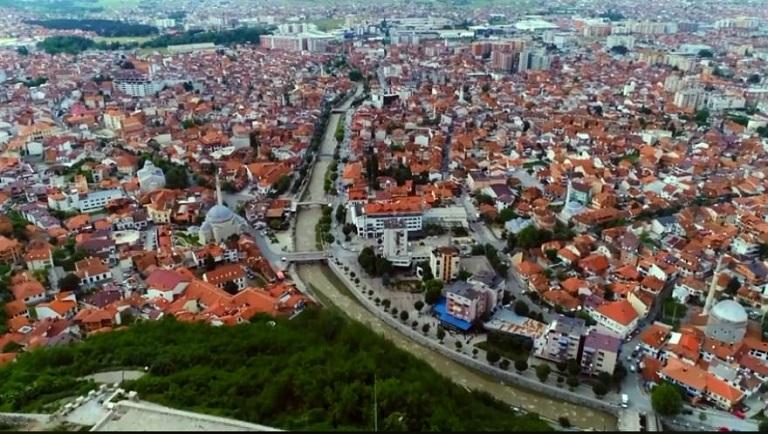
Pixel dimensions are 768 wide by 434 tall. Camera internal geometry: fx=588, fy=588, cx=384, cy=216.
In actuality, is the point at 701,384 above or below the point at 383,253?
below

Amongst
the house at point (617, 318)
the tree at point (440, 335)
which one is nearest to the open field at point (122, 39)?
the tree at point (440, 335)

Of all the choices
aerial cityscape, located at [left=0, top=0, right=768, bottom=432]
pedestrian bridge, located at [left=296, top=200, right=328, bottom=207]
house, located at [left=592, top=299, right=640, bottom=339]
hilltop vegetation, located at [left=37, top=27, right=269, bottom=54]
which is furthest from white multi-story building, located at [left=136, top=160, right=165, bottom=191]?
hilltop vegetation, located at [left=37, top=27, right=269, bottom=54]

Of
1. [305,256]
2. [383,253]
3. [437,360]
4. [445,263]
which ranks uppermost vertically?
[445,263]

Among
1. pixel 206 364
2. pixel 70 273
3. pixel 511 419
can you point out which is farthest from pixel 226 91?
pixel 511 419

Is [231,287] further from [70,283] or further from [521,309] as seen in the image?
[521,309]

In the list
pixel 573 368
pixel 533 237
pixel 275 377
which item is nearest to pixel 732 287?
pixel 533 237

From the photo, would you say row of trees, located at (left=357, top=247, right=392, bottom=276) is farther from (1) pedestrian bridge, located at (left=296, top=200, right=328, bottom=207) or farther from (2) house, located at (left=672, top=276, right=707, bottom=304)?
(2) house, located at (left=672, top=276, right=707, bottom=304)
